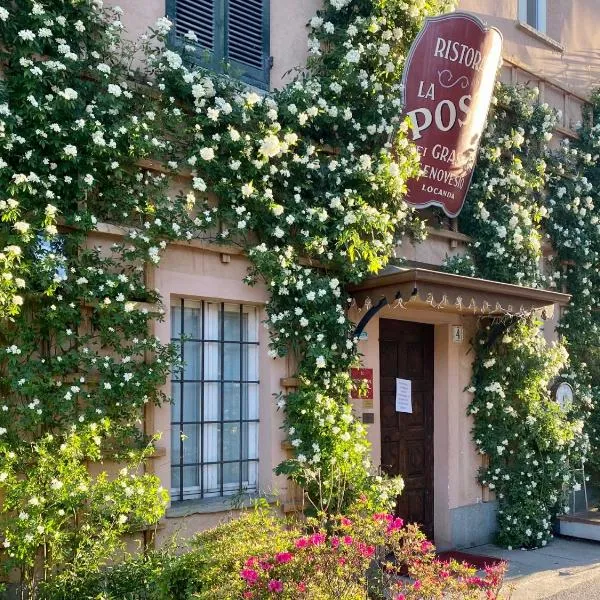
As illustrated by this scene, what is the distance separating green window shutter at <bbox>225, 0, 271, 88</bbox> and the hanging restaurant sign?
1491 millimetres

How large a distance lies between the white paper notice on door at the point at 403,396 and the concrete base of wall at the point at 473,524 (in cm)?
120

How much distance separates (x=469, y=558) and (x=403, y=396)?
1.77 metres

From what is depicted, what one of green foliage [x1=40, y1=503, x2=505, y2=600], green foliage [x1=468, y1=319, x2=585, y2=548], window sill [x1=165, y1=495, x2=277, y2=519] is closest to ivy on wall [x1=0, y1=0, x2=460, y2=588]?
green foliage [x1=40, y1=503, x2=505, y2=600]

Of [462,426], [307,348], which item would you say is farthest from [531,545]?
[307,348]

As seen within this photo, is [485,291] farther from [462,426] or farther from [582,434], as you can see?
[582,434]

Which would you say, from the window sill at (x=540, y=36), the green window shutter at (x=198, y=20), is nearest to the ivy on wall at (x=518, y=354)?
the window sill at (x=540, y=36)

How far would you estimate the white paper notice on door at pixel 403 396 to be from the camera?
8656 millimetres

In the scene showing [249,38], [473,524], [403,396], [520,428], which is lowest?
[473,524]

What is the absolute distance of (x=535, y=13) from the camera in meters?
10.9

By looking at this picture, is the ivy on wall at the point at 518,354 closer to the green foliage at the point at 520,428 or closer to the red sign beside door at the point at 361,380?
the green foliage at the point at 520,428

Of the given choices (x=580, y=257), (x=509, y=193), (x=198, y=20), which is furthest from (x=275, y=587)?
(x=580, y=257)

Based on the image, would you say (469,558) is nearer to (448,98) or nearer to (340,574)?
(340,574)

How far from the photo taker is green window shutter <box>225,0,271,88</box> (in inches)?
285

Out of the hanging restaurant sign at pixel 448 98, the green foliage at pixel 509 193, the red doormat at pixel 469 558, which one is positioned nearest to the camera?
the red doormat at pixel 469 558
